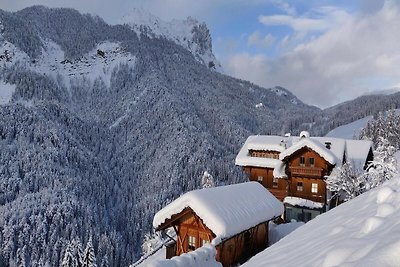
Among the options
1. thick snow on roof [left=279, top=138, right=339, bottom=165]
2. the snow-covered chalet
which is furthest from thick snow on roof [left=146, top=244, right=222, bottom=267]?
the snow-covered chalet

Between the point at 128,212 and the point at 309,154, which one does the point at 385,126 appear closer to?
the point at 309,154

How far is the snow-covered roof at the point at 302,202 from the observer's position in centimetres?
3847

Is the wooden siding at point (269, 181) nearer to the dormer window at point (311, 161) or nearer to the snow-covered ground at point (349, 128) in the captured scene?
the dormer window at point (311, 161)

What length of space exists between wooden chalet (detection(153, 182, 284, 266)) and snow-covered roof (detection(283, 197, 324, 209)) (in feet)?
44.2

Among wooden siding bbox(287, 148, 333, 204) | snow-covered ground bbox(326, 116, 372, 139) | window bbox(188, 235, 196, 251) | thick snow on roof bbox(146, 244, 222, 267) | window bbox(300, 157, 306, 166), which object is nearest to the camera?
thick snow on roof bbox(146, 244, 222, 267)

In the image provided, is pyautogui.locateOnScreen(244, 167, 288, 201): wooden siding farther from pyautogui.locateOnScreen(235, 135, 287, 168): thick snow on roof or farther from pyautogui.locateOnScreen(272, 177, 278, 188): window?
pyautogui.locateOnScreen(235, 135, 287, 168): thick snow on roof

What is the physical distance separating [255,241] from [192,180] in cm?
16637

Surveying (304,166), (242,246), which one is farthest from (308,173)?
(242,246)

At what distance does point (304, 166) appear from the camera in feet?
131

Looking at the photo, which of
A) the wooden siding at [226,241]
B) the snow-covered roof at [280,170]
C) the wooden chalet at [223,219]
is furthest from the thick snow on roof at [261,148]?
the wooden siding at [226,241]

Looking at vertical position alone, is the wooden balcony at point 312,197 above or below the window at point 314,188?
below

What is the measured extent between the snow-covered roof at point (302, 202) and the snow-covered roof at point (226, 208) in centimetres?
1406

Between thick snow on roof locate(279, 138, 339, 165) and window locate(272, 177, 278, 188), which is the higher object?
thick snow on roof locate(279, 138, 339, 165)

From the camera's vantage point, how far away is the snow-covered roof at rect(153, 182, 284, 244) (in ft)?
68.3
